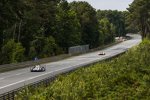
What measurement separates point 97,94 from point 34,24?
249 feet

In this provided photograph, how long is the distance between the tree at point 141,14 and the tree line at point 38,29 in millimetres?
15635

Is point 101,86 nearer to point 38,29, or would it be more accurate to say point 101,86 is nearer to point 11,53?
point 11,53

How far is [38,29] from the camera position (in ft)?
376

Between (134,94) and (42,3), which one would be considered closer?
(134,94)

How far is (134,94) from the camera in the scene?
33469 mm

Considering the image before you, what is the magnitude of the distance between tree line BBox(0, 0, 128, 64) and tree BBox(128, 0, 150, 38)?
51.3 ft

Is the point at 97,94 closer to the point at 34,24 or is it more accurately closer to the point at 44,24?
the point at 34,24

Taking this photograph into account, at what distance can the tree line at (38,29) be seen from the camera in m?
76.8

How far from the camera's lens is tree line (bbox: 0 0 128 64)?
252ft

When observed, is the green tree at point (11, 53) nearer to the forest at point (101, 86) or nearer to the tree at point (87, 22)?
the forest at point (101, 86)

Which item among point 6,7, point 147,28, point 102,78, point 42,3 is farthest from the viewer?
point 147,28

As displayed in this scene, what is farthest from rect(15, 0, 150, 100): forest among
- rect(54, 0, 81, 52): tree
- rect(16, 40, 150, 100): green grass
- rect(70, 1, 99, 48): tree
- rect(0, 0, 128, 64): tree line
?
rect(70, 1, 99, 48): tree

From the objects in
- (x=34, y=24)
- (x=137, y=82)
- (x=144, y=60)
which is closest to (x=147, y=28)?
(x=34, y=24)

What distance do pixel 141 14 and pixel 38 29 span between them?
36.7 meters
